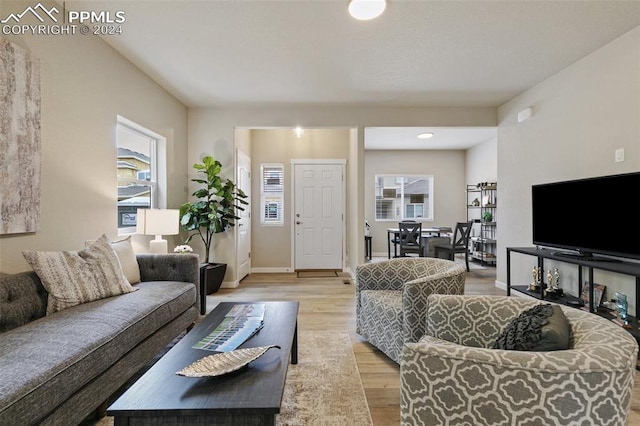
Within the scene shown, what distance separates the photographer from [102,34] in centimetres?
253

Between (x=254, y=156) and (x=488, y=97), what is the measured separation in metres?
3.72

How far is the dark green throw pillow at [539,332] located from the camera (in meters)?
1.09

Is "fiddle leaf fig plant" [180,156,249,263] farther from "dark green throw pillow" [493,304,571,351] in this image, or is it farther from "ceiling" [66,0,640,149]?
"dark green throw pillow" [493,304,571,351]

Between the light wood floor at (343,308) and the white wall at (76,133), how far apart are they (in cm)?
163

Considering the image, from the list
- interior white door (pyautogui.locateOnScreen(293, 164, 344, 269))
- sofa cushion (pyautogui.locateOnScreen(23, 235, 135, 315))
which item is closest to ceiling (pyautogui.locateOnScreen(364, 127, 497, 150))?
interior white door (pyautogui.locateOnScreen(293, 164, 344, 269))

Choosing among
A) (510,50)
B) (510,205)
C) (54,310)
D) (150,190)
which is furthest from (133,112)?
(510,205)

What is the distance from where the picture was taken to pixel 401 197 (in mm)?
7535

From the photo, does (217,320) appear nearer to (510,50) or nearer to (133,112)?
(133,112)

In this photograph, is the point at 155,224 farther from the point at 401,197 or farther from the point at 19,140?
the point at 401,197

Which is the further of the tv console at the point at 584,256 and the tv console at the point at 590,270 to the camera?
the tv console at the point at 584,256

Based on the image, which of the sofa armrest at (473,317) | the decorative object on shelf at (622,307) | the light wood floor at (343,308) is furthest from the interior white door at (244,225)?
the decorative object on shelf at (622,307)

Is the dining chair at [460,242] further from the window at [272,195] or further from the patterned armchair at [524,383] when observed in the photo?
the patterned armchair at [524,383]

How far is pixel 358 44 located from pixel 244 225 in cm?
328

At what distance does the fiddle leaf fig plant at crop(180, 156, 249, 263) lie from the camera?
3.96 metres
